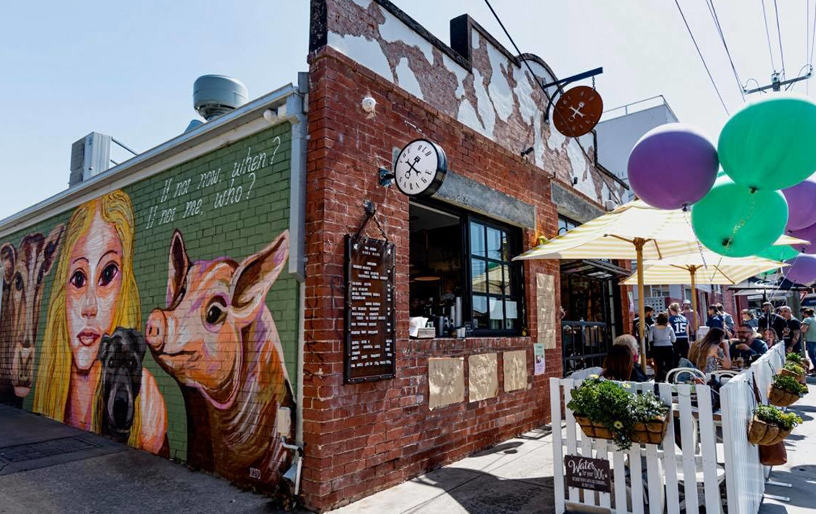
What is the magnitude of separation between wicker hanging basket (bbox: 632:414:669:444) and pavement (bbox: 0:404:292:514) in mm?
2898

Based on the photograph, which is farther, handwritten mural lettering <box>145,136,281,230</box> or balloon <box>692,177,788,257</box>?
handwritten mural lettering <box>145,136,281,230</box>

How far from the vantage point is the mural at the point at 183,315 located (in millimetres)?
4875

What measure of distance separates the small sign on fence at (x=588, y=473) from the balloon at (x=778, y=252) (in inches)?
180

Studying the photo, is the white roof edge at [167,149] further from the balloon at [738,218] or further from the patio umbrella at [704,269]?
the patio umbrella at [704,269]

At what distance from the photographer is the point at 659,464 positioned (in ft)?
12.5

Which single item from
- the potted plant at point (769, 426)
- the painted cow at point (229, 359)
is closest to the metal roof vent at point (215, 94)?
the painted cow at point (229, 359)

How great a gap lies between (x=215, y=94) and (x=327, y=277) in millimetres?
4144

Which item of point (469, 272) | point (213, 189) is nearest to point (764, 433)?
point (469, 272)

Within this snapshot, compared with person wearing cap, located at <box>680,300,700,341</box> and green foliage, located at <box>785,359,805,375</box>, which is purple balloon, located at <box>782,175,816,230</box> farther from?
person wearing cap, located at <box>680,300,700,341</box>

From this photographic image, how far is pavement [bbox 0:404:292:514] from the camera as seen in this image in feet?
14.6

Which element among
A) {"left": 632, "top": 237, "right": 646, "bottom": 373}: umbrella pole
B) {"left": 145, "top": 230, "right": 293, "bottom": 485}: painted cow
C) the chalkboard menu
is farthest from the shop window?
{"left": 145, "top": 230, "right": 293, "bottom": 485}: painted cow

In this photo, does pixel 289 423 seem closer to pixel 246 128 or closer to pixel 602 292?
pixel 246 128

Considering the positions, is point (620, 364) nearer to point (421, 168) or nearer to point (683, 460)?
point (683, 460)

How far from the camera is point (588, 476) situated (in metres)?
3.99
